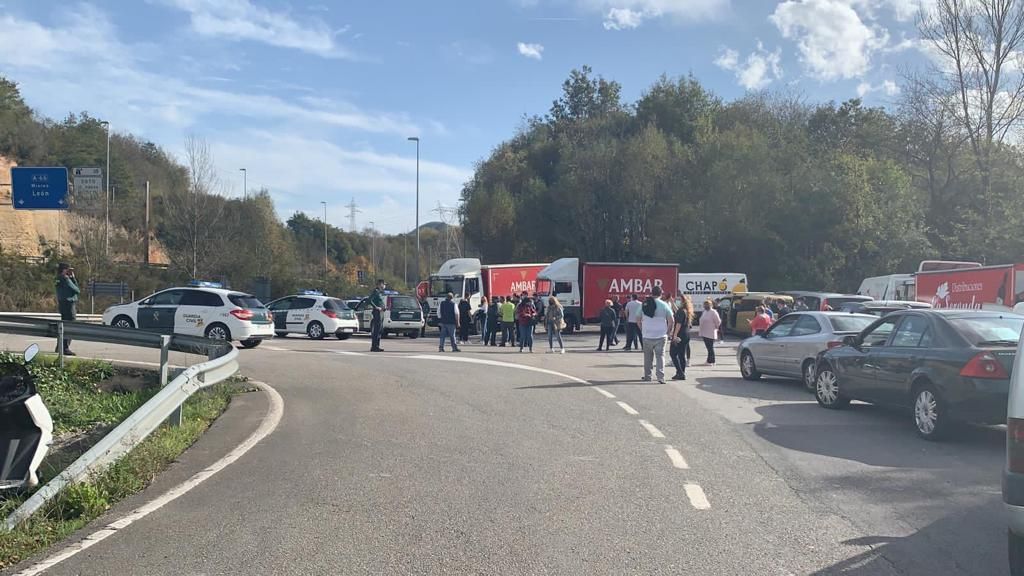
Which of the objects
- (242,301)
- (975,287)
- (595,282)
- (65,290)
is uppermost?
(595,282)

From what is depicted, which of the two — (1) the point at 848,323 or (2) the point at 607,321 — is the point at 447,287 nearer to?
(2) the point at 607,321

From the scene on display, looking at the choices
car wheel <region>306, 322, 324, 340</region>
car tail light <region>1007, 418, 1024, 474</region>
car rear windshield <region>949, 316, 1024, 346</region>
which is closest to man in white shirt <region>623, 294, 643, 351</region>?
car wheel <region>306, 322, 324, 340</region>

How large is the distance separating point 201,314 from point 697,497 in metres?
18.0

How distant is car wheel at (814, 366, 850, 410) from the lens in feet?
39.0

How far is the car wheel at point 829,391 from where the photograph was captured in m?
11.9

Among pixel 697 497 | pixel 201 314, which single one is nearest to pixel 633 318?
pixel 201 314

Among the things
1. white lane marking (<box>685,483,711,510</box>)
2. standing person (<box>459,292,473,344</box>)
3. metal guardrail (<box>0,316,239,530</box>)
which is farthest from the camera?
standing person (<box>459,292,473,344</box>)

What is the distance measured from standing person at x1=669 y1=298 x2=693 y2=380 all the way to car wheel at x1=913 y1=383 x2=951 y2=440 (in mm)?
6329

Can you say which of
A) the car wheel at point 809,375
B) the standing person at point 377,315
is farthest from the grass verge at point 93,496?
the standing person at point 377,315

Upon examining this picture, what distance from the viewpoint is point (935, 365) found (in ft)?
31.0

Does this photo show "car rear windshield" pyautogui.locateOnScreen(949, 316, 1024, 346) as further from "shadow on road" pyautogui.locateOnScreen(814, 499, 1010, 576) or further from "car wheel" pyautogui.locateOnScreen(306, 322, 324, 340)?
"car wheel" pyautogui.locateOnScreen(306, 322, 324, 340)

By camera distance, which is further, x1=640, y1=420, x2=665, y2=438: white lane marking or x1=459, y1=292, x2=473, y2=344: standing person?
x1=459, y1=292, x2=473, y2=344: standing person

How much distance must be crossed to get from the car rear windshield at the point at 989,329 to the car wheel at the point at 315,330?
21.9 metres

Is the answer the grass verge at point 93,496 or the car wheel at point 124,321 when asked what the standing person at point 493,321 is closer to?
the car wheel at point 124,321
